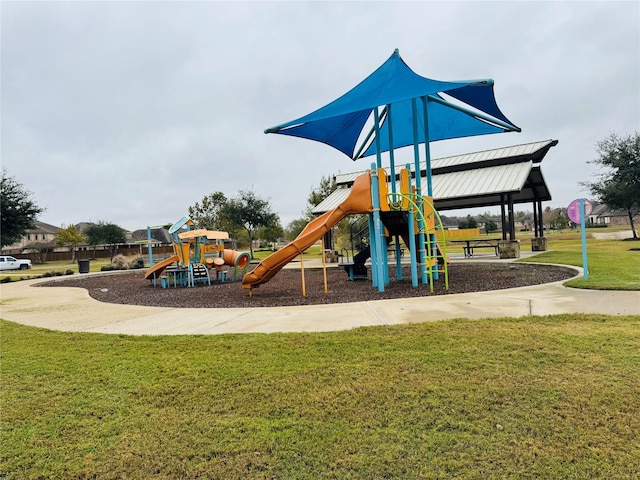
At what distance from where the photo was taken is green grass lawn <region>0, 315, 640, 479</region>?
252 cm

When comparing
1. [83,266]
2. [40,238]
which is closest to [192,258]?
[83,266]

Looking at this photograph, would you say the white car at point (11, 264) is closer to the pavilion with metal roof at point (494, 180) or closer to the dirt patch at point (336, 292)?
the dirt patch at point (336, 292)

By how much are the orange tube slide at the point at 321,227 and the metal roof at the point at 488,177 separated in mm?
9060

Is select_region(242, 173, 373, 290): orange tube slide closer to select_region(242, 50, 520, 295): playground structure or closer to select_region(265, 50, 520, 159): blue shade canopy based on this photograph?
select_region(242, 50, 520, 295): playground structure

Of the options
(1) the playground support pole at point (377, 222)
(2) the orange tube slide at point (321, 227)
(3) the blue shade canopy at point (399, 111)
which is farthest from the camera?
(2) the orange tube slide at point (321, 227)

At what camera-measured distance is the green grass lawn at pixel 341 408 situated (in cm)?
252

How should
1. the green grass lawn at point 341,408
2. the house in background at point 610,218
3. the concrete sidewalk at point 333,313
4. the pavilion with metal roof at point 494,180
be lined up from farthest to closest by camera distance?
the house in background at point 610,218 < the pavilion with metal roof at point 494,180 < the concrete sidewalk at point 333,313 < the green grass lawn at point 341,408

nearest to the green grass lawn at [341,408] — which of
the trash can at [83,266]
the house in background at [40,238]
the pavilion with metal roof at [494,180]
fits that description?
the pavilion with metal roof at [494,180]

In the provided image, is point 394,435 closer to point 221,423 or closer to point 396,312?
Result: point 221,423

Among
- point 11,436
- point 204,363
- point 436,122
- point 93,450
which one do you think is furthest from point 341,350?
point 436,122

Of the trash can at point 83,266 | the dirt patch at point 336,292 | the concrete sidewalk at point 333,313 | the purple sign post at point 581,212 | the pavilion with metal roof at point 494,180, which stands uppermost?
the pavilion with metal roof at point 494,180

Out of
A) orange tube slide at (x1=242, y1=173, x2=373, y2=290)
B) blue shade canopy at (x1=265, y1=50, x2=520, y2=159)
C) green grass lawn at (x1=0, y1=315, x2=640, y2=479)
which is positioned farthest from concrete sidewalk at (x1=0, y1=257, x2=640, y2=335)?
blue shade canopy at (x1=265, y1=50, x2=520, y2=159)

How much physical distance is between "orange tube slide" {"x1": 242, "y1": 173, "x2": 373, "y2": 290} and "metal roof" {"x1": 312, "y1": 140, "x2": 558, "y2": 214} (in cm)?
906

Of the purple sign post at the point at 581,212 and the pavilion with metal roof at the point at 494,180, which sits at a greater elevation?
the pavilion with metal roof at the point at 494,180
